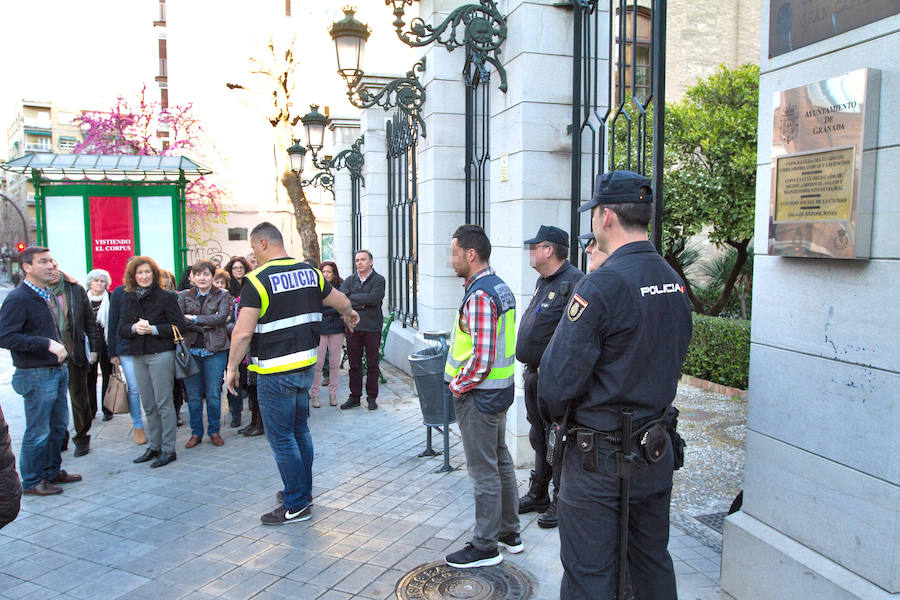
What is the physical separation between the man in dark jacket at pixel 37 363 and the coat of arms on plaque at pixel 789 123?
528cm

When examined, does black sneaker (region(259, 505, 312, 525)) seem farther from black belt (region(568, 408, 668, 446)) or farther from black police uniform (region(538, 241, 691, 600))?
black belt (region(568, 408, 668, 446))

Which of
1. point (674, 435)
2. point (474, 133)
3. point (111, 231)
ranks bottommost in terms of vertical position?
point (674, 435)

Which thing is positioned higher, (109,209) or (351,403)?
(109,209)

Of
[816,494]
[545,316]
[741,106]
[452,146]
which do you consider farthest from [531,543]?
[741,106]

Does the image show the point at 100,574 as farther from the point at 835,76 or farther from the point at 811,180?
the point at 835,76

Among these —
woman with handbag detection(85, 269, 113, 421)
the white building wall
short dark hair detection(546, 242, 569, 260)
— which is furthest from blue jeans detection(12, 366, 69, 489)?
the white building wall

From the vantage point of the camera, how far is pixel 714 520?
4.68 meters

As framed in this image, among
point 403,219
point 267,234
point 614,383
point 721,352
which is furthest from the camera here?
point 403,219

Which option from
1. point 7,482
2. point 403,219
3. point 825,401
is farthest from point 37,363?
point 403,219

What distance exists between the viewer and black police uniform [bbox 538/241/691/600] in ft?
8.24

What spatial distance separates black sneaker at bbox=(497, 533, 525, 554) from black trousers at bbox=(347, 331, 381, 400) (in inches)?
160

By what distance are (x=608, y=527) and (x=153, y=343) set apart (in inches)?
189

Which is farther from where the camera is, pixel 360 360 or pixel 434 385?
pixel 360 360

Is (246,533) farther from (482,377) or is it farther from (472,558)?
(482,377)
